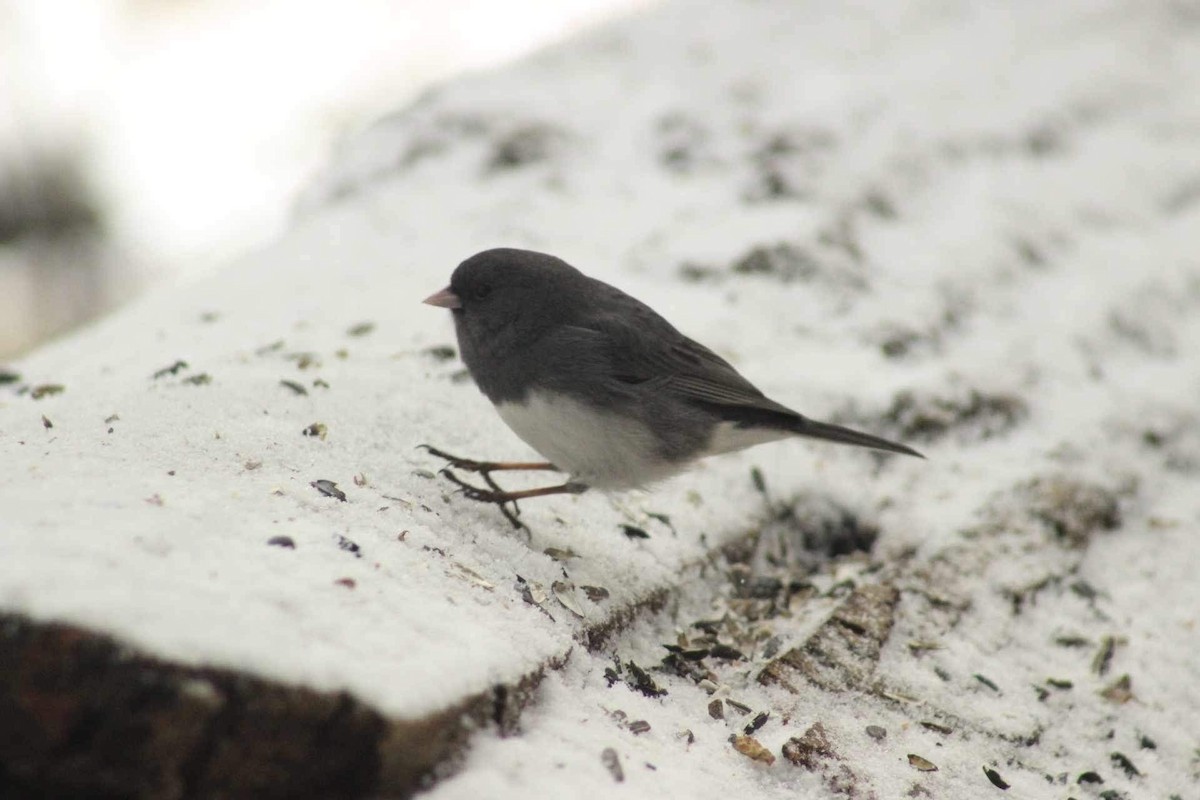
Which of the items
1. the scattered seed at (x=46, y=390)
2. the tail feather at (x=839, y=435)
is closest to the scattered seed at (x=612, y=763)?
the tail feather at (x=839, y=435)

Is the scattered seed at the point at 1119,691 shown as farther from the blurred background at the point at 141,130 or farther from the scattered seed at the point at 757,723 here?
the blurred background at the point at 141,130

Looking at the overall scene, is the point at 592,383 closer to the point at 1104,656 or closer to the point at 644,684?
the point at 644,684

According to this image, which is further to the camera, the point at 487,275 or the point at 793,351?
the point at 793,351

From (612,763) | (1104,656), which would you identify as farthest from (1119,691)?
(612,763)

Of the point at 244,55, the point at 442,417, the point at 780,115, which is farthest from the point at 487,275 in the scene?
the point at 244,55

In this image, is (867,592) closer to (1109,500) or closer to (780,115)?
(1109,500)
